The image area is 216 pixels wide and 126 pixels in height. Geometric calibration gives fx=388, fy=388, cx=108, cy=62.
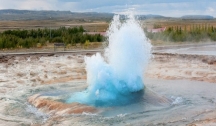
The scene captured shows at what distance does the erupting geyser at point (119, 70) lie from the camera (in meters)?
10.6

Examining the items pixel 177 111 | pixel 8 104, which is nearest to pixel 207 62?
pixel 177 111

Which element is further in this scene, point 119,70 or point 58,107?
point 119,70

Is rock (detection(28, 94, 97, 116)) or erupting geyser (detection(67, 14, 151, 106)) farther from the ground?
erupting geyser (detection(67, 14, 151, 106))

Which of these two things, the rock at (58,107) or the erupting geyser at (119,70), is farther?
the erupting geyser at (119,70)

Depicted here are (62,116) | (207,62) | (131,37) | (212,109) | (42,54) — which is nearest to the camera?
(62,116)

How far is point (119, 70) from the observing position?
441 inches

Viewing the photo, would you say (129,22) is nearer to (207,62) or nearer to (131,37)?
(131,37)

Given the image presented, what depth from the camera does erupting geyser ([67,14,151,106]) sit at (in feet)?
34.9

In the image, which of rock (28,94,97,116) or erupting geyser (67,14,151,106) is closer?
rock (28,94,97,116)

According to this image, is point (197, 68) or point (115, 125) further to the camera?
point (197, 68)

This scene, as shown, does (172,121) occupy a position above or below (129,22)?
below

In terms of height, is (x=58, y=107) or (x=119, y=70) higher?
(x=119, y=70)

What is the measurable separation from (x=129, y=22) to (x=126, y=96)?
94.5 inches

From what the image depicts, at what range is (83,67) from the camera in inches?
754
